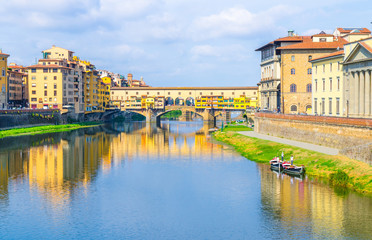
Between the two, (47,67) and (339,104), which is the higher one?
(47,67)

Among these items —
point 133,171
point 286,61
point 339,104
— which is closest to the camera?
point 133,171

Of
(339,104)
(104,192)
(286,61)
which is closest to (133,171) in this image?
(104,192)

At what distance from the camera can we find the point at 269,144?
74938 millimetres

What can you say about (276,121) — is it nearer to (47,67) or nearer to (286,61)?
(286,61)

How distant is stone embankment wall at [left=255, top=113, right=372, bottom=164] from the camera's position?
167 ft

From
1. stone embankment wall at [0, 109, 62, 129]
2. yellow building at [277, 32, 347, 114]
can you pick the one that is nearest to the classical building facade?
yellow building at [277, 32, 347, 114]

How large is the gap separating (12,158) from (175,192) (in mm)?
33449

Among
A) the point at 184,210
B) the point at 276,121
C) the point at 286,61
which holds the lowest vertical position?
the point at 184,210

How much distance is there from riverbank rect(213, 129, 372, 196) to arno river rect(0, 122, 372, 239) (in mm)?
1871

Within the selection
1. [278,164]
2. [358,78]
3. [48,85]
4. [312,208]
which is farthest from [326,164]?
[48,85]

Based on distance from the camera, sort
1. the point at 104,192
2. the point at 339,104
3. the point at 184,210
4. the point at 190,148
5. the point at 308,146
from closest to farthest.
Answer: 1. the point at 184,210
2. the point at 104,192
3. the point at 308,146
4. the point at 339,104
5. the point at 190,148

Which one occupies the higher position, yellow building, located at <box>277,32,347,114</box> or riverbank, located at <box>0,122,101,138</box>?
yellow building, located at <box>277,32,347,114</box>

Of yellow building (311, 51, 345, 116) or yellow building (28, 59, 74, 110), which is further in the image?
yellow building (28, 59, 74, 110)

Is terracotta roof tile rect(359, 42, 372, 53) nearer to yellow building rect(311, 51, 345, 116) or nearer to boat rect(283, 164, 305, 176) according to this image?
yellow building rect(311, 51, 345, 116)
